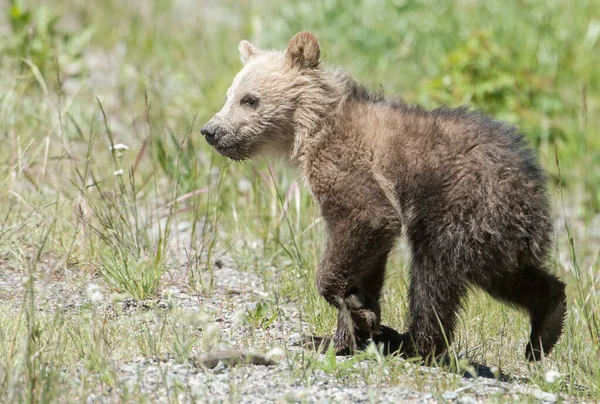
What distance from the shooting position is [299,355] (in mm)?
4738

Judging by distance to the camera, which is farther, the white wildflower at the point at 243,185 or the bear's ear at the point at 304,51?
the white wildflower at the point at 243,185

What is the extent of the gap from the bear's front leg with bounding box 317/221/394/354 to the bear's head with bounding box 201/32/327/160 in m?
0.96

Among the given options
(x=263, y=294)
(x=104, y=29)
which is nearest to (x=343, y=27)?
(x=104, y=29)

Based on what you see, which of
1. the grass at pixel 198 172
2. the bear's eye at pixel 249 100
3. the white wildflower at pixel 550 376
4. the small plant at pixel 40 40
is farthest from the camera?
the small plant at pixel 40 40

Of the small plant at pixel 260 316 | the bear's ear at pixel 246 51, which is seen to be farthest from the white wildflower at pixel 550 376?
the bear's ear at pixel 246 51

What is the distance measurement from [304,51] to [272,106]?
41 cm

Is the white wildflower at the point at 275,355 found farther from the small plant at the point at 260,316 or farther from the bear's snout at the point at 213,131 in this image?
the bear's snout at the point at 213,131

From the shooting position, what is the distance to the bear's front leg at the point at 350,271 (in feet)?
16.6

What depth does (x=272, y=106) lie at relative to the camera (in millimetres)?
5848

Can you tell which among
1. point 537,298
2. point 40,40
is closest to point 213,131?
point 537,298

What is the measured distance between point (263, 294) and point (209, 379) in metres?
1.87

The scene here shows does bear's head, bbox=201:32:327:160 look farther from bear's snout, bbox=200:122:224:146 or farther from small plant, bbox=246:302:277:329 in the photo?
small plant, bbox=246:302:277:329

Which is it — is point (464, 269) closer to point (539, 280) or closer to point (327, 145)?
point (539, 280)

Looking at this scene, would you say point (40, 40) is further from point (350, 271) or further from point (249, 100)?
point (350, 271)
